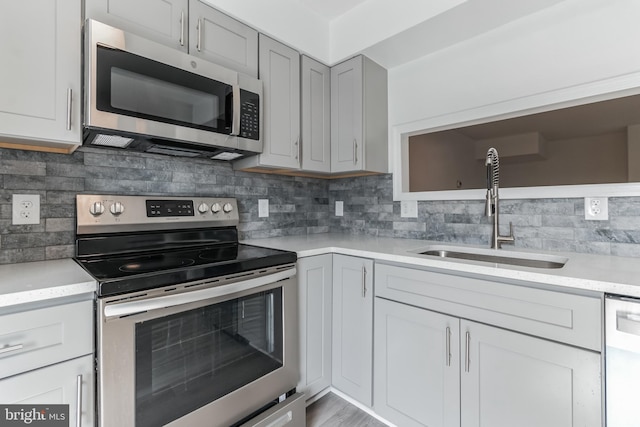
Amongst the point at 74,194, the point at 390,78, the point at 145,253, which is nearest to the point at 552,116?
the point at 390,78

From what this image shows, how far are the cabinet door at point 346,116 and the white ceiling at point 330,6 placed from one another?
1.12ft

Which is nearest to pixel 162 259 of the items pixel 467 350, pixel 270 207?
pixel 270 207

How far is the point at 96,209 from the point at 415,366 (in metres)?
1.71

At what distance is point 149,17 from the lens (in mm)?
1382

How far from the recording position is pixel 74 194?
1.42 meters

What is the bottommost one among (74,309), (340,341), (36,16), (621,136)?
(340,341)

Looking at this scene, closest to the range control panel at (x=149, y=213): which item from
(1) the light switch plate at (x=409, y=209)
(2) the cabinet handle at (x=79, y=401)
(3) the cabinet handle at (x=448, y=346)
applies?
(2) the cabinet handle at (x=79, y=401)

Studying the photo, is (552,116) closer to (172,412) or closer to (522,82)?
(522,82)

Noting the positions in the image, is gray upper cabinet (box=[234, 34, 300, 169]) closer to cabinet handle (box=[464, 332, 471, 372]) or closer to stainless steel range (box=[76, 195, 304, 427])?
stainless steel range (box=[76, 195, 304, 427])

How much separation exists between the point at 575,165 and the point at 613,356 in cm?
129

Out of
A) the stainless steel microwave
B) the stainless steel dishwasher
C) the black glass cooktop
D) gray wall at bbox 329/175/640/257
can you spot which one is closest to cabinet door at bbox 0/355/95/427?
the black glass cooktop

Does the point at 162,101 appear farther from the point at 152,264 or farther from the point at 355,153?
the point at 355,153

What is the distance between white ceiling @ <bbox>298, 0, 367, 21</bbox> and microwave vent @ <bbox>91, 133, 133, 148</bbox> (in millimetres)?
1494

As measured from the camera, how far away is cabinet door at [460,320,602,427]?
1.00m
